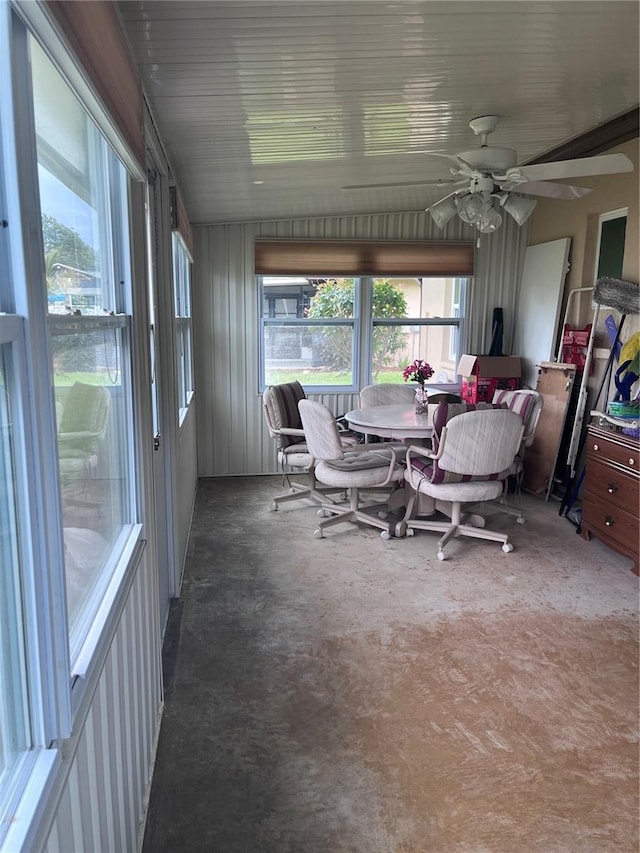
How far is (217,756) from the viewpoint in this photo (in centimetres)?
220

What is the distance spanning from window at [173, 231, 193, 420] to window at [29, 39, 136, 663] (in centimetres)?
226

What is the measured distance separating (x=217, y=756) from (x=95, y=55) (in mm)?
2130

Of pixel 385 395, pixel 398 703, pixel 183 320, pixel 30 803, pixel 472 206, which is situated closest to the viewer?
pixel 30 803

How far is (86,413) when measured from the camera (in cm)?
155

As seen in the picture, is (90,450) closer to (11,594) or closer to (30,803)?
(11,594)

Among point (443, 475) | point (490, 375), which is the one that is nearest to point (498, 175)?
point (443, 475)

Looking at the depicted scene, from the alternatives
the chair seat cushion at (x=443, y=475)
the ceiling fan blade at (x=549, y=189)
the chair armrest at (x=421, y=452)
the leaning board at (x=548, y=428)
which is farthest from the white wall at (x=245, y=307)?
the ceiling fan blade at (x=549, y=189)

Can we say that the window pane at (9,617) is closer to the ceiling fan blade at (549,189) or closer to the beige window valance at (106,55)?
the beige window valance at (106,55)

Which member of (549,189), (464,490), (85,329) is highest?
(549,189)

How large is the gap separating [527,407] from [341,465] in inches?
60.8

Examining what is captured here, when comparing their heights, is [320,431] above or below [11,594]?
below

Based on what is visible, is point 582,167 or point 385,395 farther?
point 385,395

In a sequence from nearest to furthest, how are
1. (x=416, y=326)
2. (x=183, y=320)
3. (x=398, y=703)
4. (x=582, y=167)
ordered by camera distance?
(x=398, y=703)
(x=582, y=167)
(x=183, y=320)
(x=416, y=326)

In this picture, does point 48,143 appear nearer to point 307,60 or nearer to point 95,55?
point 95,55
